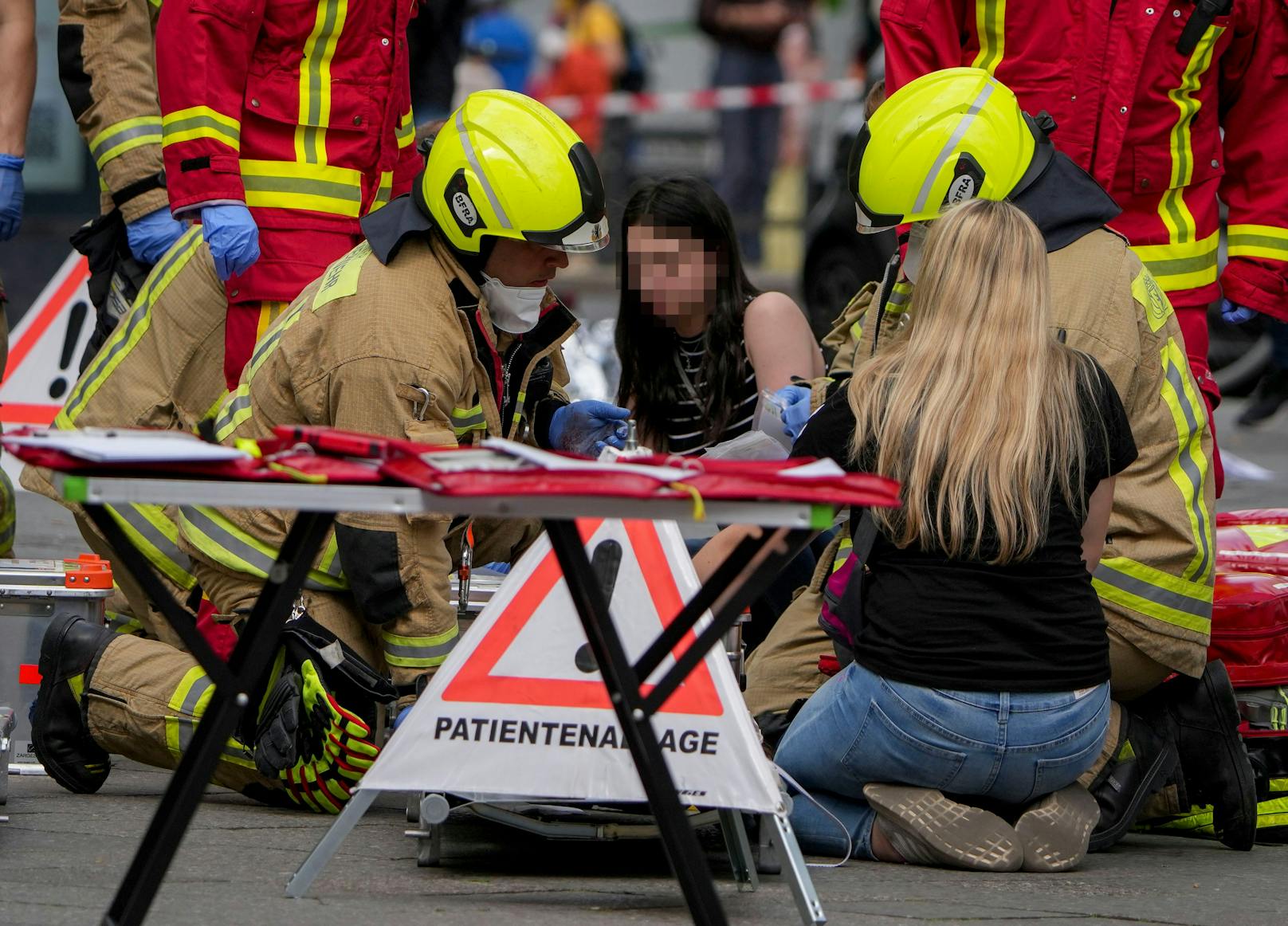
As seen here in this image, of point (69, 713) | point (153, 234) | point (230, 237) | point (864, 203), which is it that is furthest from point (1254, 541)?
point (153, 234)

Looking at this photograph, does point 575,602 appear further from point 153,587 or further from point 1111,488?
point 1111,488

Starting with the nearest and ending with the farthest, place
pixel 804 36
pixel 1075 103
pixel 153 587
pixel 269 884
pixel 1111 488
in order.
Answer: pixel 153 587, pixel 269 884, pixel 1111 488, pixel 1075 103, pixel 804 36

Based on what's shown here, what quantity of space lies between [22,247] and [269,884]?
20.6 feet

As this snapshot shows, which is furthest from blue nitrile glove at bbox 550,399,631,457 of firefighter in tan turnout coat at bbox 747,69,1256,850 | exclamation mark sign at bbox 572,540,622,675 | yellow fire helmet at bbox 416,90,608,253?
exclamation mark sign at bbox 572,540,622,675

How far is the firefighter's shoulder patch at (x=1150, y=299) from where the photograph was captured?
161 inches

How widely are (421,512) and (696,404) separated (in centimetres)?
266

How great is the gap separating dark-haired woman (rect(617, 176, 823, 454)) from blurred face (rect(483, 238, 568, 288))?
903 millimetres

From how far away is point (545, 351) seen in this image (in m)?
4.54

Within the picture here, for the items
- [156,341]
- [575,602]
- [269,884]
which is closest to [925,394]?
[575,602]

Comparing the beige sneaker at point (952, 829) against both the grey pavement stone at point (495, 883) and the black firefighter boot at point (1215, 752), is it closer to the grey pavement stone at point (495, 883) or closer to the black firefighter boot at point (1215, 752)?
the grey pavement stone at point (495, 883)

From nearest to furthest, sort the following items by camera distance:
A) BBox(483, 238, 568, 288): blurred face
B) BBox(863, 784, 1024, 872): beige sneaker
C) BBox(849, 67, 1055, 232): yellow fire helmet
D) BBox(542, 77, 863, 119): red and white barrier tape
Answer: BBox(863, 784, 1024, 872): beige sneaker → BBox(849, 67, 1055, 232): yellow fire helmet → BBox(483, 238, 568, 288): blurred face → BBox(542, 77, 863, 119): red and white barrier tape

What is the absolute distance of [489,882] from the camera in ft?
11.5

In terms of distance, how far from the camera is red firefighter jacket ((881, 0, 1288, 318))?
4.89 metres

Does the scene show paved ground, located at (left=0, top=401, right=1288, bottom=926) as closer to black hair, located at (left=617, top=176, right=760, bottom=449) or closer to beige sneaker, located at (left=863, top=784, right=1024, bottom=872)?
beige sneaker, located at (left=863, top=784, right=1024, bottom=872)
